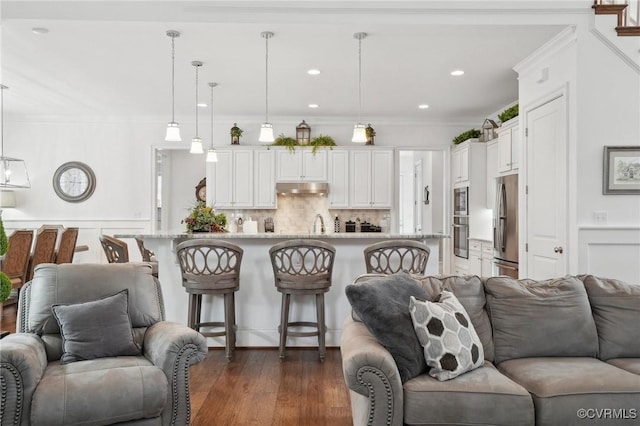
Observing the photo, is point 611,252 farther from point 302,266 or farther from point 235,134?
point 235,134

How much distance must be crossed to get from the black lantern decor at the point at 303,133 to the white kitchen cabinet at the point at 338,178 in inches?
17.0

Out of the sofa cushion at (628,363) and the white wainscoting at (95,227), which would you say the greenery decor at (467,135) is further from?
the white wainscoting at (95,227)

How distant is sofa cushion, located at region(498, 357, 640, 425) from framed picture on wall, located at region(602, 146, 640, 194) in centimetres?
210

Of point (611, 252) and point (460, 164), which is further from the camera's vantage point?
point (460, 164)

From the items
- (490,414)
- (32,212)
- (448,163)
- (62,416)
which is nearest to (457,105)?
(448,163)

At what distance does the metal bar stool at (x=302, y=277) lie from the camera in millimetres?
3838

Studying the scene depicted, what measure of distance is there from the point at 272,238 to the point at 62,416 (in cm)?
232

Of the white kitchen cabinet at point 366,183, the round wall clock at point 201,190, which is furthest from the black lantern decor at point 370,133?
the round wall clock at point 201,190

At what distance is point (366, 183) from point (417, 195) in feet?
8.71

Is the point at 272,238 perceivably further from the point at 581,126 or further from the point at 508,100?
the point at 508,100

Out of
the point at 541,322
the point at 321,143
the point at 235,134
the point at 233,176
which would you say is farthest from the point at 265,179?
the point at 541,322

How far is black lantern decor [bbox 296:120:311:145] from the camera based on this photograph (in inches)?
300

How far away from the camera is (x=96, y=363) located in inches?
93.7

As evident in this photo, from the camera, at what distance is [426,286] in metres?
2.74
